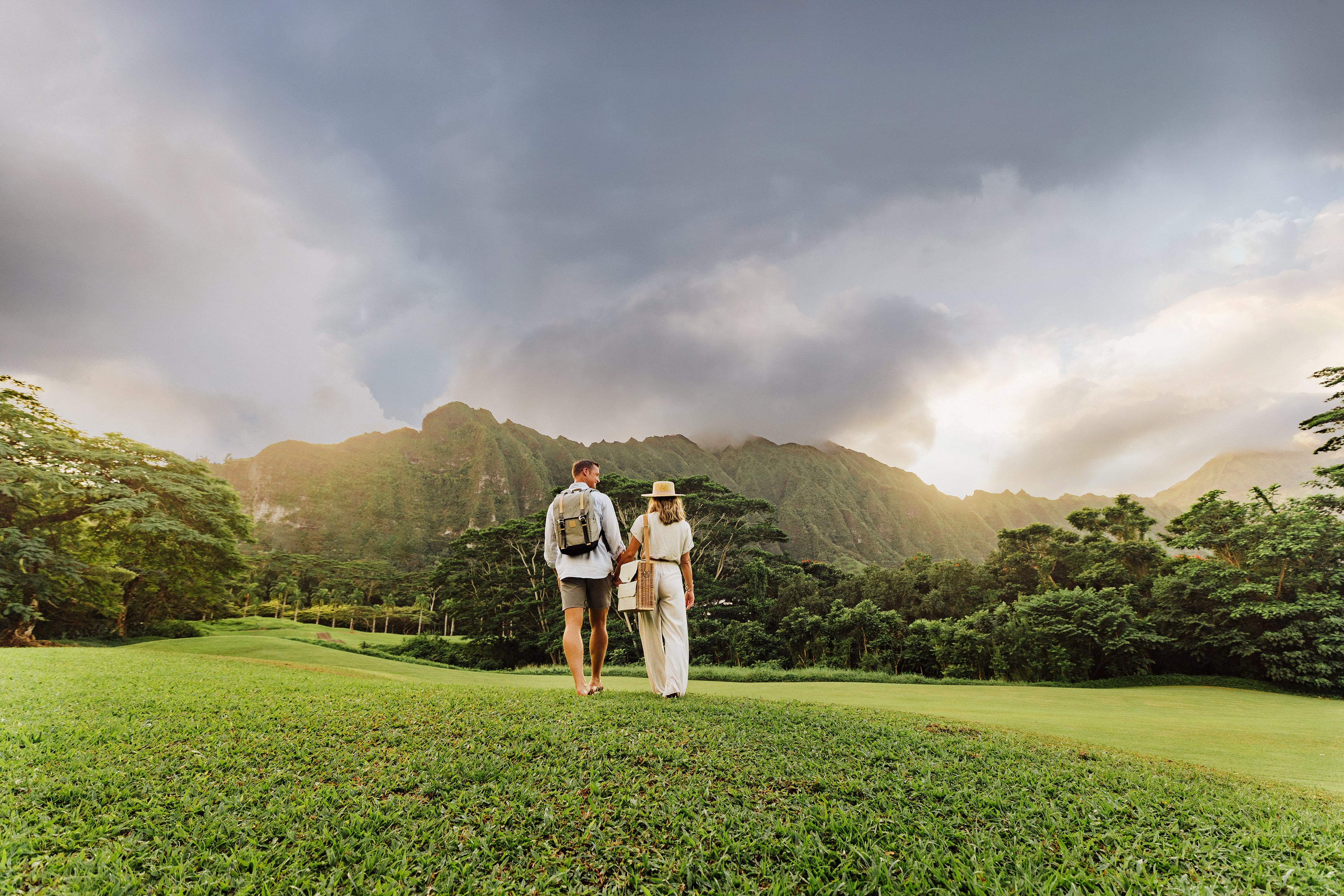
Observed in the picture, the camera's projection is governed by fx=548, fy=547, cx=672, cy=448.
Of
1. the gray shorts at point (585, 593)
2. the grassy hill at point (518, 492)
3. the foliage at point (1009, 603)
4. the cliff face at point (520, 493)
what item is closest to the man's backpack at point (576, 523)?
the gray shorts at point (585, 593)

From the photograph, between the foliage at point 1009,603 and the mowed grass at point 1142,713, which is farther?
the foliage at point 1009,603

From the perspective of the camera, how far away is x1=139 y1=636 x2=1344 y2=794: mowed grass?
493 centimetres

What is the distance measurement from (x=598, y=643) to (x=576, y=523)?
143 centimetres

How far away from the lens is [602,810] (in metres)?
2.76

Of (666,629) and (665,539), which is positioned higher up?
(665,539)

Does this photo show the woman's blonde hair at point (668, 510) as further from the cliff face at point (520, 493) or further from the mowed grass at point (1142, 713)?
the cliff face at point (520, 493)

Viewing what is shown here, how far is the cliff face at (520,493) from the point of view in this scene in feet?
298

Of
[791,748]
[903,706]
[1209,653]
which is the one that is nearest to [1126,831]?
[791,748]

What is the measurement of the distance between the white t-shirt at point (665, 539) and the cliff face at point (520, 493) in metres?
76.9

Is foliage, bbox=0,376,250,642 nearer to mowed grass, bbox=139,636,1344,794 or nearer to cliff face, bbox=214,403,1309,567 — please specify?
mowed grass, bbox=139,636,1344,794

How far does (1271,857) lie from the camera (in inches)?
100.0

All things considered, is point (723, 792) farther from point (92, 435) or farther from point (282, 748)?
point (92, 435)

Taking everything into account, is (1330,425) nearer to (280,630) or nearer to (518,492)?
(280,630)

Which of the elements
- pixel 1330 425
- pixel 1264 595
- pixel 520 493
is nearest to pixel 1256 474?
pixel 1264 595
